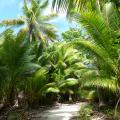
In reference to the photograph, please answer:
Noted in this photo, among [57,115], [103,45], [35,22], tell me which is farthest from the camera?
[35,22]

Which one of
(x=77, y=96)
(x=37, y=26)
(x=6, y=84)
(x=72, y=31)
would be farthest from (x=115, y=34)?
(x=72, y=31)

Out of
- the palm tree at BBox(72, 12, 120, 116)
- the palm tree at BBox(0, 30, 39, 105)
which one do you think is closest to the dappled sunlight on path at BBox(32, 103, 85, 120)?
the palm tree at BBox(0, 30, 39, 105)

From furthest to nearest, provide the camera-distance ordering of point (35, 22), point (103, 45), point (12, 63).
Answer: point (35, 22)
point (12, 63)
point (103, 45)

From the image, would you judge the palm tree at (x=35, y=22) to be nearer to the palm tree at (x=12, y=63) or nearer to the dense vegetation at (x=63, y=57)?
the dense vegetation at (x=63, y=57)

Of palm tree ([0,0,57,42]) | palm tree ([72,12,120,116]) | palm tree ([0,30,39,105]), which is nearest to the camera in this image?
palm tree ([72,12,120,116])

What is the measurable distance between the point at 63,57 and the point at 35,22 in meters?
3.97

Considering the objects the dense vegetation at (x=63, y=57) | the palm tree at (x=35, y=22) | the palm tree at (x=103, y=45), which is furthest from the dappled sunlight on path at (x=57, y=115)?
the palm tree at (x=35, y=22)

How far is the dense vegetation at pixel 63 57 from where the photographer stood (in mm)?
12047

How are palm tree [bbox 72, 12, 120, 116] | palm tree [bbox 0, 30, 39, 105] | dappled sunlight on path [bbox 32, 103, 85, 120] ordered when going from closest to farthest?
1. palm tree [bbox 72, 12, 120, 116]
2. dappled sunlight on path [bbox 32, 103, 85, 120]
3. palm tree [bbox 0, 30, 39, 105]

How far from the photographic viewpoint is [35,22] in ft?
95.3

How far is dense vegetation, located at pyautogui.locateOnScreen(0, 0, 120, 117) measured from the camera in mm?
12047

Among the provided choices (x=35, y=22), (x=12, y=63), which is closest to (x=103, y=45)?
(x=12, y=63)

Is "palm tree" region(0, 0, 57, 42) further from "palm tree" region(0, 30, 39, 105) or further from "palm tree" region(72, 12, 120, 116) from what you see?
"palm tree" region(72, 12, 120, 116)

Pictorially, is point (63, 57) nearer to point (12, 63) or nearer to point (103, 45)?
point (12, 63)
